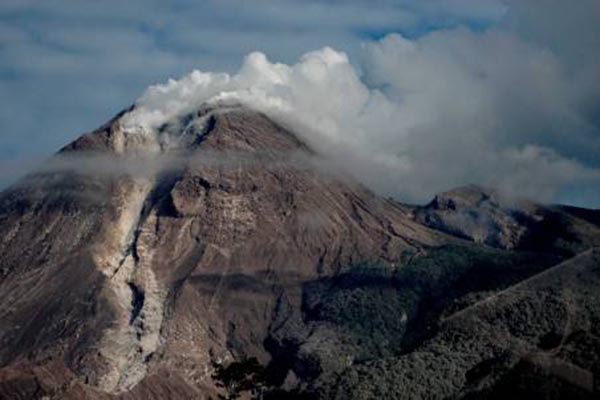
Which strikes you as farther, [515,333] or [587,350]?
[515,333]

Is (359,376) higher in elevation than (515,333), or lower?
lower

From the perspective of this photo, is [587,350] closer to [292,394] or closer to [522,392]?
[522,392]

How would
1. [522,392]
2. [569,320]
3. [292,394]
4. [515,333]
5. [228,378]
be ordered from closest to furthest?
1. [522,392]
2. [228,378]
3. [569,320]
4. [515,333]
5. [292,394]

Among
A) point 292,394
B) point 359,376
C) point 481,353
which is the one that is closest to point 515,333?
point 481,353

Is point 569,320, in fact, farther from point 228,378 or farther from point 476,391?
point 228,378

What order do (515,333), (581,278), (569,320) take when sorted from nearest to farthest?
(569,320)
(515,333)
(581,278)

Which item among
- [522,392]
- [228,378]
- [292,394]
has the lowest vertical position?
[292,394]

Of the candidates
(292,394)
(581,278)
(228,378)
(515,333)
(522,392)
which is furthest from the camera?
(581,278)

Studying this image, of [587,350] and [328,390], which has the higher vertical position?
[587,350]

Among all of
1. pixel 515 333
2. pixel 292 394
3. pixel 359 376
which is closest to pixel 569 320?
pixel 515 333
